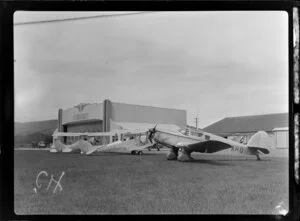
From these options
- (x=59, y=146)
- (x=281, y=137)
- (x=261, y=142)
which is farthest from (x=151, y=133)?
(x=281, y=137)

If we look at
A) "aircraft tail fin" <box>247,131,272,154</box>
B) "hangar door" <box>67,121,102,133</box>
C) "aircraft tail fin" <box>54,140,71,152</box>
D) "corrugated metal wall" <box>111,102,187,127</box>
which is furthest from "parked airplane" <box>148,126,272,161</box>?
"aircraft tail fin" <box>54,140,71,152</box>

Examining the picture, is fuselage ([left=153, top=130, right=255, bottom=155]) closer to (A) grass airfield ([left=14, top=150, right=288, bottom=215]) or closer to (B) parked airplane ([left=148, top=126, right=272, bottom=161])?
(B) parked airplane ([left=148, top=126, right=272, bottom=161])

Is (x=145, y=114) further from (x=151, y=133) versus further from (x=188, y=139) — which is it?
(x=188, y=139)

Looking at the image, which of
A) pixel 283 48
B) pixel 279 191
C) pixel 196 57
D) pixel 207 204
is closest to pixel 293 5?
pixel 283 48

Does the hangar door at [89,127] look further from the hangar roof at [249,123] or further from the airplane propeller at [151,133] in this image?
the hangar roof at [249,123]

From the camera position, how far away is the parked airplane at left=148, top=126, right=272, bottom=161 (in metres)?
3.32

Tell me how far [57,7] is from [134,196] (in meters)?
1.70

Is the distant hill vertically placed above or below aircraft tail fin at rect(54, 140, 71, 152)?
above

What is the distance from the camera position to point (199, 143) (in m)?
3.43

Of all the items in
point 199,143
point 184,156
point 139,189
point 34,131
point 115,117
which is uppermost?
point 115,117

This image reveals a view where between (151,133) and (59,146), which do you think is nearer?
(59,146)

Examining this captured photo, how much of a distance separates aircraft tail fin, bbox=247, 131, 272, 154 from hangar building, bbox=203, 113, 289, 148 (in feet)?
0.11

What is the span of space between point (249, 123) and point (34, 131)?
1.84 metres

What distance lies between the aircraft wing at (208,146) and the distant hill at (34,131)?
4.00 ft
